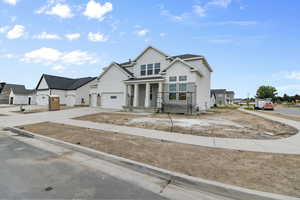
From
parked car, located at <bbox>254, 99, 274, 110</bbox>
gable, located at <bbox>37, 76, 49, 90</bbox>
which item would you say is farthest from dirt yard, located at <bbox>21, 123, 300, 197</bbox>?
parked car, located at <bbox>254, 99, 274, 110</bbox>

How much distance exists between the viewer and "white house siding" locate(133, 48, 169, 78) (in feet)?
61.8

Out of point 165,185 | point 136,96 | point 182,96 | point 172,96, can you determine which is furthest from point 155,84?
point 165,185

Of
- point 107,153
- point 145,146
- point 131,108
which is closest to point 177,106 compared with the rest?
point 131,108

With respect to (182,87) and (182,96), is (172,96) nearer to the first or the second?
(182,96)

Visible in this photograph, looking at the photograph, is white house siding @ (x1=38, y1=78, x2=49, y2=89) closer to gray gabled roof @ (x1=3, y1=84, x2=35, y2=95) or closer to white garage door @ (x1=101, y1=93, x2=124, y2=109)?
gray gabled roof @ (x1=3, y1=84, x2=35, y2=95)

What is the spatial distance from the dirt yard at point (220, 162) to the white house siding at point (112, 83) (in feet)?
50.4

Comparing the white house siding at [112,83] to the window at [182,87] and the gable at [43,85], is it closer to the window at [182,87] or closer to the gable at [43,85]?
the window at [182,87]

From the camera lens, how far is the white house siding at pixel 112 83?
20623 millimetres

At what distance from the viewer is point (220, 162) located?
3895 millimetres

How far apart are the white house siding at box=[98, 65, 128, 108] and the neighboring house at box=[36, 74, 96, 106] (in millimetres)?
10552

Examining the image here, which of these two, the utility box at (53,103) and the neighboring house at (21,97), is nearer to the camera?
the utility box at (53,103)

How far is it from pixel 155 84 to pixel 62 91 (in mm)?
23364

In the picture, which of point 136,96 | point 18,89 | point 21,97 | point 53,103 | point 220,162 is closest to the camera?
point 220,162

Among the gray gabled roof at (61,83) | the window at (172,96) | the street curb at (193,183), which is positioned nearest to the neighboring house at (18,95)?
the gray gabled roof at (61,83)
